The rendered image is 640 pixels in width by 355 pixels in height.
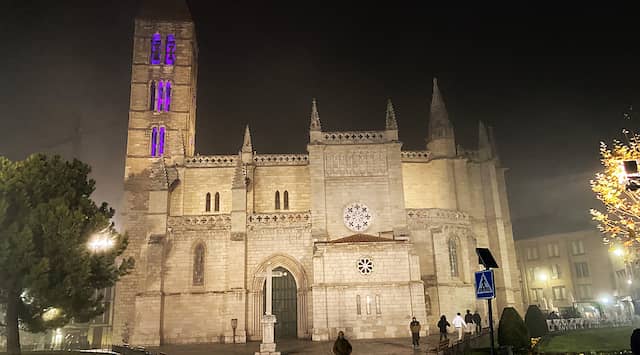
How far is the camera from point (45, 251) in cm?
1892

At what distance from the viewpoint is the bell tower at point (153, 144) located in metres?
33.1

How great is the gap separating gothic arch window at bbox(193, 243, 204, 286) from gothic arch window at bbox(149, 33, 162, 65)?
61.2ft

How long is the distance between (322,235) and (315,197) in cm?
280

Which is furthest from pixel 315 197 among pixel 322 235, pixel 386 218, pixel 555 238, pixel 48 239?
pixel 555 238

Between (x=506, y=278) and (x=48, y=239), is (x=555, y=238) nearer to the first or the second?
(x=506, y=278)

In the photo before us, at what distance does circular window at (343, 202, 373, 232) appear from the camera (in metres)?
35.0

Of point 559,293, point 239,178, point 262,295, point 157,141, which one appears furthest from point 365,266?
point 559,293

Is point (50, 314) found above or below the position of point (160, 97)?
below

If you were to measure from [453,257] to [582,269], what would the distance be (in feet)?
115

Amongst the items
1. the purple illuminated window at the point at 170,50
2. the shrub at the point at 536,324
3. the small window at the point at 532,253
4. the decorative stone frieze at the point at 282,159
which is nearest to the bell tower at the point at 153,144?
the purple illuminated window at the point at 170,50

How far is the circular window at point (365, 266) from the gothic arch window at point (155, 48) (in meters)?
26.5

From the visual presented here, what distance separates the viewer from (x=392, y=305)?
29.2 m

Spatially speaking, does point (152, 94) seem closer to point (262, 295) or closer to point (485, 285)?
point (262, 295)

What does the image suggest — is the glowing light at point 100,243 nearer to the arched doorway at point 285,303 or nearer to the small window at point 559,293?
the arched doorway at point 285,303
